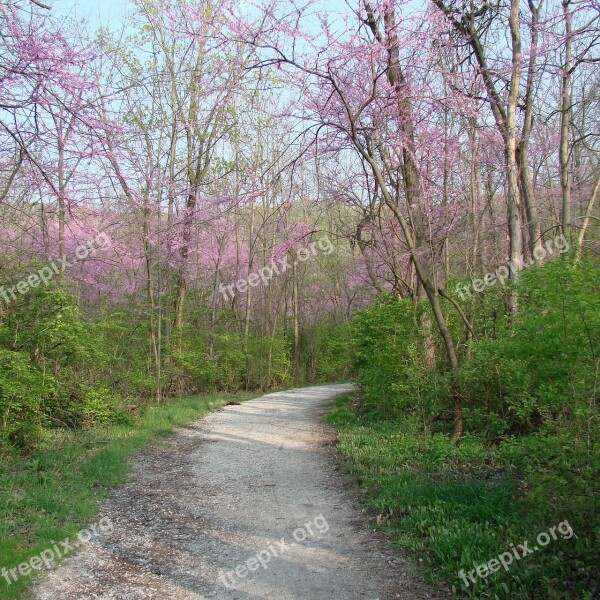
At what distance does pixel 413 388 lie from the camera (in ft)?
26.2

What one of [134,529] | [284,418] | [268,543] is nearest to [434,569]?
[268,543]

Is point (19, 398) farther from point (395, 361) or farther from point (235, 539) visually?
point (395, 361)

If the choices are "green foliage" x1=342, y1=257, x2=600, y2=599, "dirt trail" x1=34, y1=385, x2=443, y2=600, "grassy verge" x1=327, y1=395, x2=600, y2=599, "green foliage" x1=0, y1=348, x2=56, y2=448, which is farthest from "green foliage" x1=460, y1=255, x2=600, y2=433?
Answer: "green foliage" x1=0, y1=348, x2=56, y2=448

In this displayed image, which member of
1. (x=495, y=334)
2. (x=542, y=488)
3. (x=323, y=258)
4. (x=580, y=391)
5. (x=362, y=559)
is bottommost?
(x=362, y=559)

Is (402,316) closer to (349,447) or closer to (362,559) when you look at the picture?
(349,447)

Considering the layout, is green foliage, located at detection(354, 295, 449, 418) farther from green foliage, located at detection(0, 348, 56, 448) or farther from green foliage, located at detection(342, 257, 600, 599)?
green foliage, located at detection(0, 348, 56, 448)

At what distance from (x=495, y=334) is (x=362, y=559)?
4278 mm

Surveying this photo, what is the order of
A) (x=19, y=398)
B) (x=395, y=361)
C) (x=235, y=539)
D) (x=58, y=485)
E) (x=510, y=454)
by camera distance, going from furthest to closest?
(x=395, y=361) < (x=19, y=398) < (x=58, y=485) < (x=510, y=454) < (x=235, y=539)

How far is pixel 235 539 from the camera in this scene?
15.4ft

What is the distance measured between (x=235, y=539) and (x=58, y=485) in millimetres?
2359

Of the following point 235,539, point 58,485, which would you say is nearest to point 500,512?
point 235,539

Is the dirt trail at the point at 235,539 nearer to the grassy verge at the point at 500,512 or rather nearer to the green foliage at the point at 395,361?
the grassy verge at the point at 500,512

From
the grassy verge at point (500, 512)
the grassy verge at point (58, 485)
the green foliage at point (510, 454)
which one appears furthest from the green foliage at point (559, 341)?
the grassy verge at point (58, 485)

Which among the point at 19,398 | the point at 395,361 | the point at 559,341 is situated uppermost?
the point at 559,341
